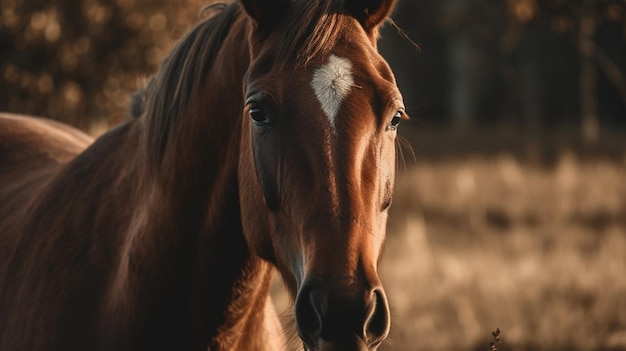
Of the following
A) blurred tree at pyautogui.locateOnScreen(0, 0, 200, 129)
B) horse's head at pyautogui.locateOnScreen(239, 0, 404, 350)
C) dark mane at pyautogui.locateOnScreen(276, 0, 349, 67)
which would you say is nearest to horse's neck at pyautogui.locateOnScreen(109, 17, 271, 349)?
horse's head at pyautogui.locateOnScreen(239, 0, 404, 350)

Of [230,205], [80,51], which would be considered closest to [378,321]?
[230,205]

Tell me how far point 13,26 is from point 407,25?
1585cm

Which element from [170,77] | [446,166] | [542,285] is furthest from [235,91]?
[446,166]

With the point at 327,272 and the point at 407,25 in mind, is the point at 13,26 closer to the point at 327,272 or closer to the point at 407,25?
the point at 327,272

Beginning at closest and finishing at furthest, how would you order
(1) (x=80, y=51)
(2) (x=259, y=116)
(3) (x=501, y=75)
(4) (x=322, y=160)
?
(4) (x=322, y=160) < (2) (x=259, y=116) < (1) (x=80, y=51) < (3) (x=501, y=75)

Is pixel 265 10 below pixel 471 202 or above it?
above

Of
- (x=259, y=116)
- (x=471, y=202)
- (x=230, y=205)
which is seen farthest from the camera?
(x=471, y=202)

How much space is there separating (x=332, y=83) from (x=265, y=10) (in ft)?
1.20

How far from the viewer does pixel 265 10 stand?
2473 millimetres

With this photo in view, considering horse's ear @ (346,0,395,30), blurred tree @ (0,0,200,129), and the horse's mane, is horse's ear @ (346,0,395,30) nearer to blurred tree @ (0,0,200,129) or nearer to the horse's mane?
the horse's mane

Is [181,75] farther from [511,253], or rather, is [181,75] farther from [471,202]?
[471,202]

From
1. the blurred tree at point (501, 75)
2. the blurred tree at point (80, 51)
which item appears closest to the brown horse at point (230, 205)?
the blurred tree at point (80, 51)

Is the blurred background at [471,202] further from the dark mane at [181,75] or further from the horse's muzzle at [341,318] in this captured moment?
the horse's muzzle at [341,318]

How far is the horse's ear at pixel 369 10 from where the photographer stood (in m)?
2.50
